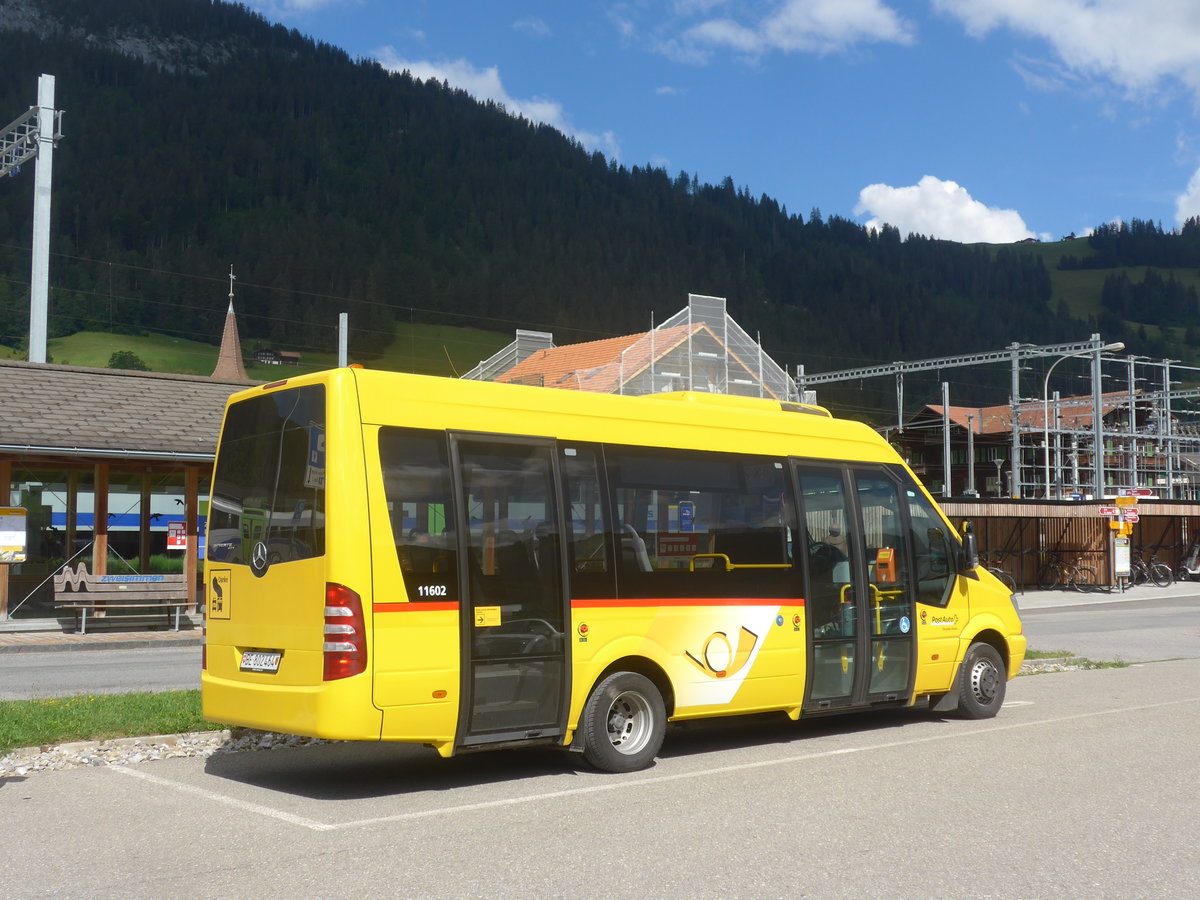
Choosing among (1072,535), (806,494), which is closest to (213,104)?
(1072,535)

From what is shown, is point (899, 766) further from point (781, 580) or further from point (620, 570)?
point (620, 570)

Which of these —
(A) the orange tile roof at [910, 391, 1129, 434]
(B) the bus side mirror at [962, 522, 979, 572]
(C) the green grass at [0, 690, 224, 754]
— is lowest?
(C) the green grass at [0, 690, 224, 754]

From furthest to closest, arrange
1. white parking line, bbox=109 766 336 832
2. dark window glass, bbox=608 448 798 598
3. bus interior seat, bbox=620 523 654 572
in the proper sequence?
1. dark window glass, bbox=608 448 798 598
2. bus interior seat, bbox=620 523 654 572
3. white parking line, bbox=109 766 336 832

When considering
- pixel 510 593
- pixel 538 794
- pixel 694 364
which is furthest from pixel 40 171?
pixel 694 364

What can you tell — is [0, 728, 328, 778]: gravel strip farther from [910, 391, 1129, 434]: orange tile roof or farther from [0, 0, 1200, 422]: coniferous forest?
[0, 0, 1200, 422]: coniferous forest

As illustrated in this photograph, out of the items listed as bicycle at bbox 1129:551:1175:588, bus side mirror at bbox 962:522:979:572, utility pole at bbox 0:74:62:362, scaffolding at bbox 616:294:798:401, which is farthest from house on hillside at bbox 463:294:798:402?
bus side mirror at bbox 962:522:979:572

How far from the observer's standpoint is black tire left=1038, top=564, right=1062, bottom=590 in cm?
4119

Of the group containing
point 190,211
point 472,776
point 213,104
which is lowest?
point 472,776

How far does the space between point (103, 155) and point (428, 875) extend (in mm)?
157524

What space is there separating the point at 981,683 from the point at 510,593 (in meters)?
5.34

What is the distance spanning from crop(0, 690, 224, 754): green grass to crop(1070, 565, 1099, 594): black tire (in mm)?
34862

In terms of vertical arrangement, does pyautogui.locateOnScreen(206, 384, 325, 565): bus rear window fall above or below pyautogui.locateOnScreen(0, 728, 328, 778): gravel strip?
above

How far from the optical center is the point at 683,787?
8.28m

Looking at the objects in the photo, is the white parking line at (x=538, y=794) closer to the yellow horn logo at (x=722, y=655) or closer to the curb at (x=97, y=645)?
the yellow horn logo at (x=722, y=655)
